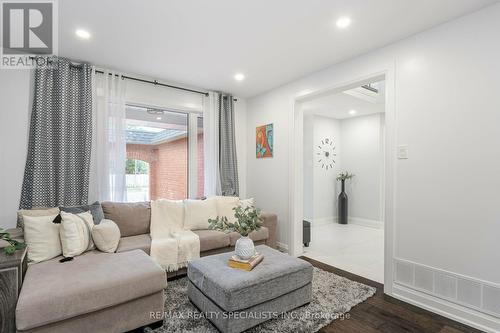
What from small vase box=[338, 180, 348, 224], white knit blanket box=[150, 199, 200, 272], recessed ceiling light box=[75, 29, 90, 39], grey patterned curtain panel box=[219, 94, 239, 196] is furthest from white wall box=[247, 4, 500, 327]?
small vase box=[338, 180, 348, 224]

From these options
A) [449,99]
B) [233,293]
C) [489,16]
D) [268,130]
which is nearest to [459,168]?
[449,99]

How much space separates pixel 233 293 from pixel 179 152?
9.21 ft

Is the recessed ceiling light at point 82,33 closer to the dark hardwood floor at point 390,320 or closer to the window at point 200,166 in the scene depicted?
the window at point 200,166

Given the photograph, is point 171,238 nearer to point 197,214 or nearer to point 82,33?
point 197,214

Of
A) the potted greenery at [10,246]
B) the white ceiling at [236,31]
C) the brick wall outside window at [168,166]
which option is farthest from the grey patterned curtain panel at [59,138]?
the potted greenery at [10,246]

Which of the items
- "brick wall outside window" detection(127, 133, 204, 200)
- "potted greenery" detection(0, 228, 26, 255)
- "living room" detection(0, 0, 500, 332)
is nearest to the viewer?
"potted greenery" detection(0, 228, 26, 255)

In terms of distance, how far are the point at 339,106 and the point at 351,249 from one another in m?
2.73

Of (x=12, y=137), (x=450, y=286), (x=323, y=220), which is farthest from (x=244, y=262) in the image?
(x=323, y=220)

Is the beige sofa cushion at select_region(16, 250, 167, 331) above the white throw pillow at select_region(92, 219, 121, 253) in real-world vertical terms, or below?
below

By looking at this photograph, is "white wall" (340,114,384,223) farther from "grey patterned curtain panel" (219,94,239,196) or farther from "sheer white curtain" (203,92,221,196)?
"sheer white curtain" (203,92,221,196)

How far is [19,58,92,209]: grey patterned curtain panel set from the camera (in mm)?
2828

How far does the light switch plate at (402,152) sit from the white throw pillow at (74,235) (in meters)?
3.17

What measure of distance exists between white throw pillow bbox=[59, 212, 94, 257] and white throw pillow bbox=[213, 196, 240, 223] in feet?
5.30

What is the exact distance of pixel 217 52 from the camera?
2928 mm
